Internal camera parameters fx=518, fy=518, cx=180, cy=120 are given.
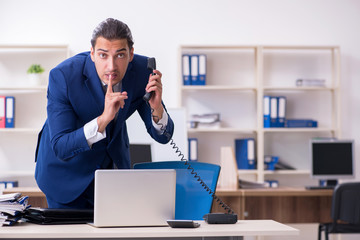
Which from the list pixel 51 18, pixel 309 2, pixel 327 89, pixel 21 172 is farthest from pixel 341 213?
pixel 51 18

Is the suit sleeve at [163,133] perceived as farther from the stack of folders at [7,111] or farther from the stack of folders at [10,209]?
the stack of folders at [7,111]

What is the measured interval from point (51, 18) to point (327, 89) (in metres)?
A: 3.04

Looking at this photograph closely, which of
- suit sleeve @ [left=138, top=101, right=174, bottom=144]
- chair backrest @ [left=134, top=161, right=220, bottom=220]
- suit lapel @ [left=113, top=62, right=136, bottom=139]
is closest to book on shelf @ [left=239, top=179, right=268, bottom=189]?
chair backrest @ [left=134, top=161, right=220, bottom=220]

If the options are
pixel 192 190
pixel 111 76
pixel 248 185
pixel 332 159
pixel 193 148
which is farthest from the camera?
pixel 193 148

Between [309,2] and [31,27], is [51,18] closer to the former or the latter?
[31,27]

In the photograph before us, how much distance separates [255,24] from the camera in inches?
225

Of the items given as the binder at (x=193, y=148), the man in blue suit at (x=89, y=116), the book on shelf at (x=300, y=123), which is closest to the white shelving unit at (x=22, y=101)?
the binder at (x=193, y=148)

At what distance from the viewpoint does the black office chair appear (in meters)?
4.05

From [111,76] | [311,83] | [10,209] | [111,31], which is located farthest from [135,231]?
[311,83]

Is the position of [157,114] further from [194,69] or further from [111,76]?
[194,69]

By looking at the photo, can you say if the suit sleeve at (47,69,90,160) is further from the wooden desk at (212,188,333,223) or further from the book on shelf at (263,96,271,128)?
the book on shelf at (263,96,271,128)

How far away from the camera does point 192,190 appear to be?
2.45m

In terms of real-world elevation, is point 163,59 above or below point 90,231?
above

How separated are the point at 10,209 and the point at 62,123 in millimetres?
331
